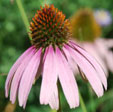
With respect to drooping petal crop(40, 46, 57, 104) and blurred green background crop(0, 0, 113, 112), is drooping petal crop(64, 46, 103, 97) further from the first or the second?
blurred green background crop(0, 0, 113, 112)

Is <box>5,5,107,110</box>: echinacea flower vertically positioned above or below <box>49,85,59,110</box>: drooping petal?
above

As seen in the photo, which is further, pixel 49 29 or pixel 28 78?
pixel 49 29

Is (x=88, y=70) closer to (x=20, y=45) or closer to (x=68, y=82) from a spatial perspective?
(x=68, y=82)

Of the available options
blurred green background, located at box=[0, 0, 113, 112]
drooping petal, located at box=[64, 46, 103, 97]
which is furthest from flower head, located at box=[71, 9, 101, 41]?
drooping petal, located at box=[64, 46, 103, 97]

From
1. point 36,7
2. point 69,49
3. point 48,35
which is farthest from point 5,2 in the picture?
point 69,49

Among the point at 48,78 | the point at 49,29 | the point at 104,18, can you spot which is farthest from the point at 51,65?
the point at 104,18

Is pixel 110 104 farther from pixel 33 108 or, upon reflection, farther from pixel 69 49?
pixel 69 49
